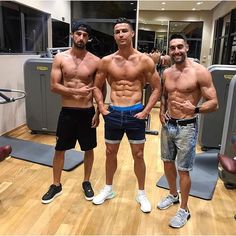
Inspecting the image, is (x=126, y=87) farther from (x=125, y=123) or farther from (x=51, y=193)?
(x=51, y=193)

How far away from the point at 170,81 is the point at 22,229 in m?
1.59

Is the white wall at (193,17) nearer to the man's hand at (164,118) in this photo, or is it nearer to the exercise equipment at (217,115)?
the exercise equipment at (217,115)

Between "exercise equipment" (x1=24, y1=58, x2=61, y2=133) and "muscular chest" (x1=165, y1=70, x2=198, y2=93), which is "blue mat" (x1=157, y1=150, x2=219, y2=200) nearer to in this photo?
"muscular chest" (x1=165, y1=70, x2=198, y2=93)

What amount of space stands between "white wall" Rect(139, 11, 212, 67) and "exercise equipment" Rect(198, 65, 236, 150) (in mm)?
6911

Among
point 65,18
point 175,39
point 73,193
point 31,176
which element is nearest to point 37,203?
point 73,193

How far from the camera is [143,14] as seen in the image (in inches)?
392

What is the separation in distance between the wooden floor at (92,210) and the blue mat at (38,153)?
0.44 feet

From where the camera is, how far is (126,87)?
2.15 meters

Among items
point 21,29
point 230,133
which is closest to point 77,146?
point 230,133

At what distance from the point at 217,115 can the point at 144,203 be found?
1824 millimetres

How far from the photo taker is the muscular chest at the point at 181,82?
1890 mm

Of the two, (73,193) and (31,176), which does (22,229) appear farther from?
(31,176)

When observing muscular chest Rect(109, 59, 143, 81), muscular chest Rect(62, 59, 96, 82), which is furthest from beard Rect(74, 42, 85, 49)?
muscular chest Rect(109, 59, 143, 81)

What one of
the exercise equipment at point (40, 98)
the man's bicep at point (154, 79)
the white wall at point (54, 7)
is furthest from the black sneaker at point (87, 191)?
the white wall at point (54, 7)
